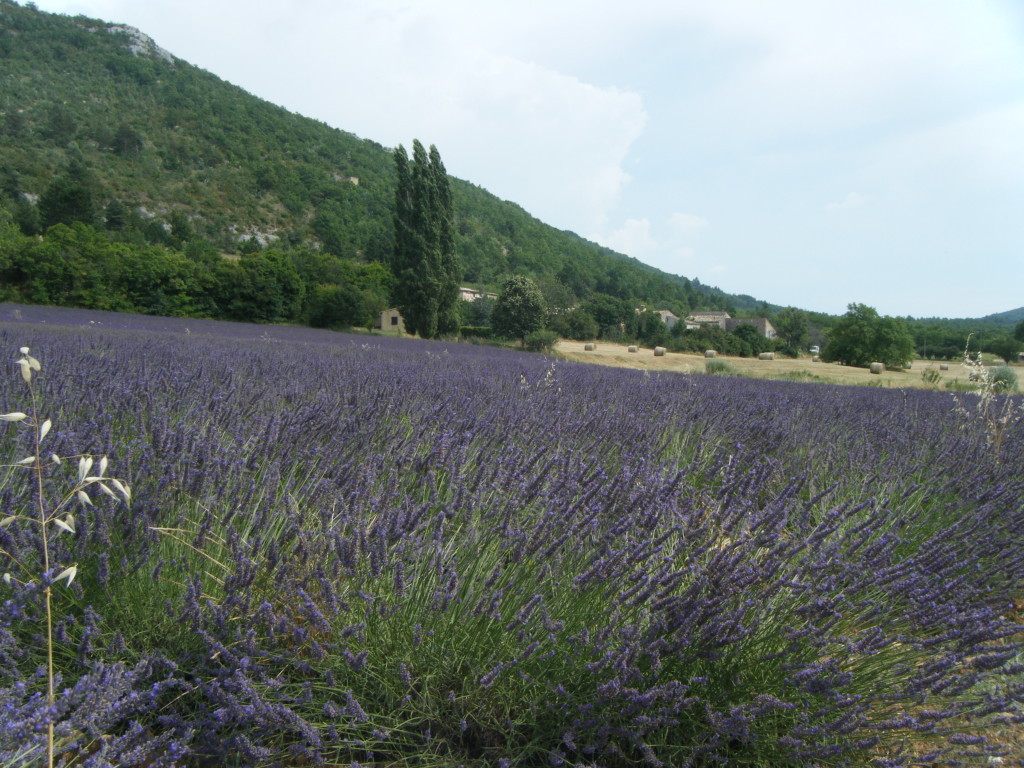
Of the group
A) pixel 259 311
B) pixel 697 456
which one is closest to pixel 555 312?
pixel 259 311

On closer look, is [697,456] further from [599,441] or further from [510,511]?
[510,511]

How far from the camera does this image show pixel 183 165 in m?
60.2

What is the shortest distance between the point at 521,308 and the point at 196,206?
3935 centimetres

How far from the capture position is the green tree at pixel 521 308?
1444 inches

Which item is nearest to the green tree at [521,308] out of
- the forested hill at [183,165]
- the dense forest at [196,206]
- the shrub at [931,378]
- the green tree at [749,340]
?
the dense forest at [196,206]

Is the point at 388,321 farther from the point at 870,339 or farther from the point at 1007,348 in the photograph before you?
the point at 1007,348

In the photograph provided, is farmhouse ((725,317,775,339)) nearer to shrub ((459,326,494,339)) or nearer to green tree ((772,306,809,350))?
green tree ((772,306,809,350))

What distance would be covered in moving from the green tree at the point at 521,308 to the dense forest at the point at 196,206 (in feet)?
19.9

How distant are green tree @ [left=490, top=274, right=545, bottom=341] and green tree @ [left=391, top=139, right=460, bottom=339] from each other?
25.6 feet

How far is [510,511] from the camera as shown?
1674 millimetres

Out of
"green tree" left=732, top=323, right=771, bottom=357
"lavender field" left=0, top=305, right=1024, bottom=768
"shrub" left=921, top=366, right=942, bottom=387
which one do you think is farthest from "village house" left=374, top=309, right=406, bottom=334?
"lavender field" left=0, top=305, right=1024, bottom=768

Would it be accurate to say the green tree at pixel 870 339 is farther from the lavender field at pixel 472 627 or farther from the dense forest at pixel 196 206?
the lavender field at pixel 472 627

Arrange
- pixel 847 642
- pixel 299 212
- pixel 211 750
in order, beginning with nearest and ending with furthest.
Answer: pixel 211 750
pixel 847 642
pixel 299 212

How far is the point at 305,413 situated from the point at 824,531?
6.65 feet
